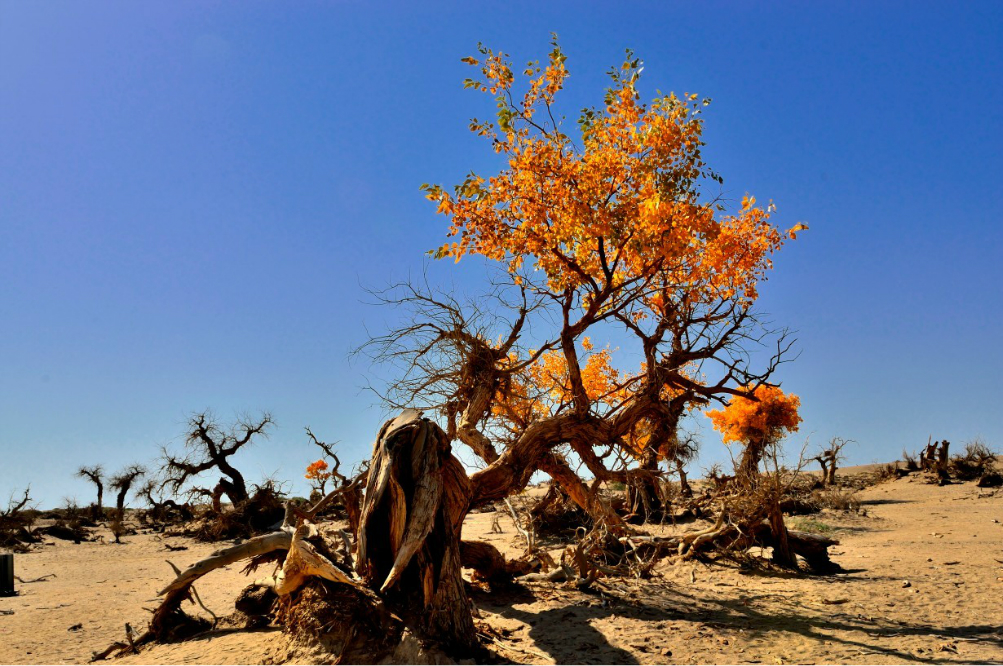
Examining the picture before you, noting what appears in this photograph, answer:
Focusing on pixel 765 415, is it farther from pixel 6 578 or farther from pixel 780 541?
pixel 6 578

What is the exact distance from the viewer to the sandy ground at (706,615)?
8719mm

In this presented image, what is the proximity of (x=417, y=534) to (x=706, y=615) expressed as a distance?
519cm

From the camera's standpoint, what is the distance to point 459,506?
9539 millimetres

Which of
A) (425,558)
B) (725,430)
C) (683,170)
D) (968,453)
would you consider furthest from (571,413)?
(968,453)

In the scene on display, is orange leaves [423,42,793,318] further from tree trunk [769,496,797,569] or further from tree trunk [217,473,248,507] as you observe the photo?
tree trunk [217,473,248,507]

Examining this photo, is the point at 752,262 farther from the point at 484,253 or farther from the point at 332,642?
the point at 332,642

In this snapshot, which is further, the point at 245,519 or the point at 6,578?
the point at 245,519

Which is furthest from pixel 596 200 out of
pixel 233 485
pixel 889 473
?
pixel 889 473

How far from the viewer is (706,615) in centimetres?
1068

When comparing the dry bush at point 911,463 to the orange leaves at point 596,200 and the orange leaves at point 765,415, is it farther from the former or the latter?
the orange leaves at point 596,200

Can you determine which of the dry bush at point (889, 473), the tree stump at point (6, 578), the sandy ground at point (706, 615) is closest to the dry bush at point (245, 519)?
the sandy ground at point (706, 615)

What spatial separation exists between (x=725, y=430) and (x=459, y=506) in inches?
1059

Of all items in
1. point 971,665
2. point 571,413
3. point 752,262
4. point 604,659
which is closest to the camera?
point 971,665

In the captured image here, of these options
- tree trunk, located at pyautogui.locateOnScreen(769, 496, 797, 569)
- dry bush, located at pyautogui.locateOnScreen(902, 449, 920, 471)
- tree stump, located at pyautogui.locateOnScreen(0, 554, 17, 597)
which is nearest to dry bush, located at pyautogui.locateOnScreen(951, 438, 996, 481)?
dry bush, located at pyautogui.locateOnScreen(902, 449, 920, 471)
